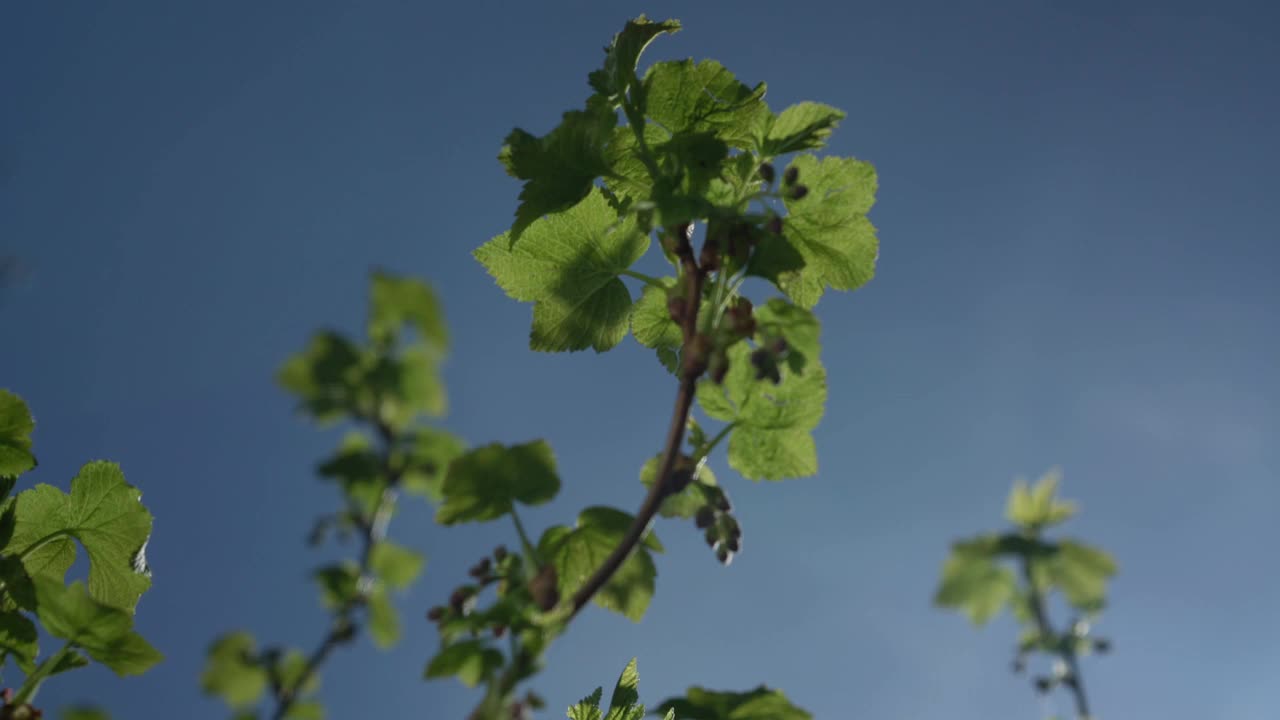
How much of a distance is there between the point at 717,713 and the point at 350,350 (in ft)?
3.00

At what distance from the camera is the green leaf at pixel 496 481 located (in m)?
1.23

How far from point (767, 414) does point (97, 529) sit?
1489 mm

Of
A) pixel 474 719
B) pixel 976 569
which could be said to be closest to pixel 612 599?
pixel 474 719

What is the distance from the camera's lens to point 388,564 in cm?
84

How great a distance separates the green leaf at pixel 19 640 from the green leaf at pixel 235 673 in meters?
1.00

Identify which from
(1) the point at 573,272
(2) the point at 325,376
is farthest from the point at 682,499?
(2) the point at 325,376

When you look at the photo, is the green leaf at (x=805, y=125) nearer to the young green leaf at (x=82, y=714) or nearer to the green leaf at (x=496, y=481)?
the green leaf at (x=496, y=481)

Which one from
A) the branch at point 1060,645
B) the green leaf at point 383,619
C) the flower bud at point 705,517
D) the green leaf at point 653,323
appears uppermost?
the branch at point 1060,645

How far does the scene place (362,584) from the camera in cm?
80

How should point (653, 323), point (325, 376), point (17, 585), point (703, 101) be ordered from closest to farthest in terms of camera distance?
1. point (325, 376)
2. point (17, 585)
3. point (703, 101)
4. point (653, 323)

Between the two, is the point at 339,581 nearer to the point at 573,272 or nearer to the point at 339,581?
the point at 339,581

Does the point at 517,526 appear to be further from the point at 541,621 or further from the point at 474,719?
the point at 474,719

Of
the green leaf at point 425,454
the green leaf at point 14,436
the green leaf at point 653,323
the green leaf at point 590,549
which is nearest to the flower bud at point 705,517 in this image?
the green leaf at point 590,549

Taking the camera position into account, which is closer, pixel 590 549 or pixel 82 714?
pixel 82 714
